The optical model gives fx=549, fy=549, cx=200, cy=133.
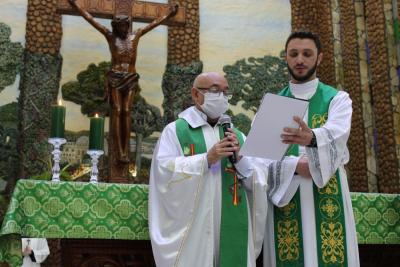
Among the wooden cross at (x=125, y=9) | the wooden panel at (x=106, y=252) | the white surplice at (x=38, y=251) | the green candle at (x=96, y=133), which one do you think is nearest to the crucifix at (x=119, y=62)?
the wooden cross at (x=125, y=9)

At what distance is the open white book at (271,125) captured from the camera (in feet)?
9.00

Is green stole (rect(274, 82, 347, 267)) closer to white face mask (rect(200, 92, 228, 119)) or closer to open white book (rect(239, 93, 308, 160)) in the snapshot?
open white book (rect(239, 93, 308, 160))

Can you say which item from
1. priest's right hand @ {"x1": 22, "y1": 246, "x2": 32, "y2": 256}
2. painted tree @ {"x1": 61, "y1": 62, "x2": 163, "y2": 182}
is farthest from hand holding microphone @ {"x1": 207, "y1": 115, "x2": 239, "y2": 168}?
priest's right hand @ {"x1": 22, "y1": 246, "x2": 32, "y2": 256}

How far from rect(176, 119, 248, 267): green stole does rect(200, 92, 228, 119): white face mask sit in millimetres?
137

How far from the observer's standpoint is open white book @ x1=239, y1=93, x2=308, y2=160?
2744 mm

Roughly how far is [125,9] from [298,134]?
13.9 ft

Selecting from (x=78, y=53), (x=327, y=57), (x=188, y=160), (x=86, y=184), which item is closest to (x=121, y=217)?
(x=86, y=184)

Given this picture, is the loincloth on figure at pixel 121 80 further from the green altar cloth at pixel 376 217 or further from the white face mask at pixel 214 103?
the green altar cloth at pixel 376 217

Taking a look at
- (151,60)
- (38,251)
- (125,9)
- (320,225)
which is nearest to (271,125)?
(320,225)

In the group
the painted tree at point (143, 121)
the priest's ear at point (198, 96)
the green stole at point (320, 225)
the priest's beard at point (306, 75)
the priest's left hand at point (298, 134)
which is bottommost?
the green stole at point (320, 225)

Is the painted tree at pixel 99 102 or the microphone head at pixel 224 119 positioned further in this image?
the painted tree at pixel 99 102

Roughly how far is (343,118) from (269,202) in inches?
25.1

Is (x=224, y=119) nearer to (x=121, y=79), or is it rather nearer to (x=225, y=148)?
(x=225, y=148)

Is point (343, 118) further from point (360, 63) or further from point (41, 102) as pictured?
point (41, 102)
